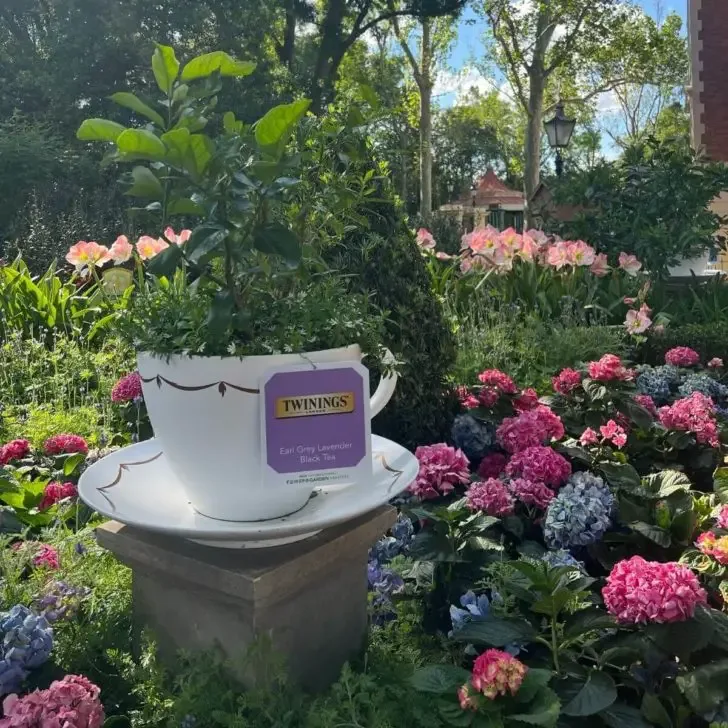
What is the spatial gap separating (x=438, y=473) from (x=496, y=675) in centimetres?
90

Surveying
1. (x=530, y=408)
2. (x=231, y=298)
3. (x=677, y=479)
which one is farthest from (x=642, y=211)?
(x=231, y=298)

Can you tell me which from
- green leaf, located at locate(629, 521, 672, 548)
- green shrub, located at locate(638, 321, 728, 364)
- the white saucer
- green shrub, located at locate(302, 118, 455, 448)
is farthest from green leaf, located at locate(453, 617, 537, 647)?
green shrub, located at locate(638, 321, 728, 364)

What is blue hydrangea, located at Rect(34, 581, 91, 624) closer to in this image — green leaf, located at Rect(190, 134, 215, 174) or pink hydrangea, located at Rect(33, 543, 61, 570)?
pink hydrangea, located at Rect(33, 543, 61, 570)

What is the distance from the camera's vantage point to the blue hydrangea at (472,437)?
94.6 inches

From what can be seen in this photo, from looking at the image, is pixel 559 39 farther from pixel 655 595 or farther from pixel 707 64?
pixel 655 595

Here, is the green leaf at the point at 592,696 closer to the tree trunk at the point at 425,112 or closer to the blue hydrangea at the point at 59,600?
the blue hydrangea at the point at 59,600

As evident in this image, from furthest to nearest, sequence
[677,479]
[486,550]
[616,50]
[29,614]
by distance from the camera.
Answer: [616,50], [677,479], [486,550], [29,614]

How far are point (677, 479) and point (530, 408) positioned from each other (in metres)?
0.72

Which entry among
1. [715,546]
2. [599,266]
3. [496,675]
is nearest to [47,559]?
[496,675]

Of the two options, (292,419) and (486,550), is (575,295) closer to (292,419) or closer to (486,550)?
(486,550)

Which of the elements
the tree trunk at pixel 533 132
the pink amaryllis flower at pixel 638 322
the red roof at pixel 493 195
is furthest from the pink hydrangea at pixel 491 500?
the red roof at pixel 493 195

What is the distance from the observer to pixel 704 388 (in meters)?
3.05

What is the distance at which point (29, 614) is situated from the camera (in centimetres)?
124

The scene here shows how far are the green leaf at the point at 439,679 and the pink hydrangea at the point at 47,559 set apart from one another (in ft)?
2.79
